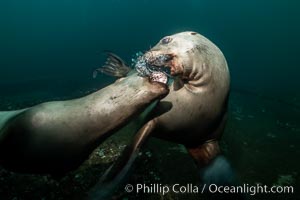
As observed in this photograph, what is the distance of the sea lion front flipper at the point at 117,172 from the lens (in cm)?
326

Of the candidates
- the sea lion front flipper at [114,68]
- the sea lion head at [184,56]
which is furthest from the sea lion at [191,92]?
→ the sea lion front flipper at [114,68]

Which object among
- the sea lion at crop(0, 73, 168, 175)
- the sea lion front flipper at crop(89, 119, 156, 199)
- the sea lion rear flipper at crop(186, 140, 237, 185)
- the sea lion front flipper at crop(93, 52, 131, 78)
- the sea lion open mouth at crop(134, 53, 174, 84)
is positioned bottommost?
the sea lion rear flipper at crop(186, 140, 237, 185)

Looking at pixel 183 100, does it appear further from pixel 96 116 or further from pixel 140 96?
pixel 96 116

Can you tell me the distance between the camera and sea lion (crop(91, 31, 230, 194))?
4.05m

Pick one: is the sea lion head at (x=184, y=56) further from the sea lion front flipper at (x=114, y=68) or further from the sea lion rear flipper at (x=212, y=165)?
the sea lion rear flipper at (x=212, y=165)

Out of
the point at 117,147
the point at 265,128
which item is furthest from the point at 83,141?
the point at 265,128

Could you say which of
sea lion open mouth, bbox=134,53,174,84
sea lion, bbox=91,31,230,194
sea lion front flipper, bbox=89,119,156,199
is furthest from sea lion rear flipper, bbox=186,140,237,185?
sea lion open mouth, bbox=134,53,174,84

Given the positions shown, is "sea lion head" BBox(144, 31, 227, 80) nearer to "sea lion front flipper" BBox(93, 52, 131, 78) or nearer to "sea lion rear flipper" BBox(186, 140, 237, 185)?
"sea lion front flipper" BBox(93, 52, 131, 78)

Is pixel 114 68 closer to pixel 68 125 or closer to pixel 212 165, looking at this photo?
pixel 68 125

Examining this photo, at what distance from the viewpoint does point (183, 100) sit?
4.06 m

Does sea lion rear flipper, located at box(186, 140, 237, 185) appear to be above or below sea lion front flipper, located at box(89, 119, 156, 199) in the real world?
below

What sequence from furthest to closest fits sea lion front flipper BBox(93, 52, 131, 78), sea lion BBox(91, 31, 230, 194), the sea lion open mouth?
sea lion front flipper BBox(93, 52, 131, 78)
sea lion BBox(91, 31, 230, 194)
the sea lion open mouth

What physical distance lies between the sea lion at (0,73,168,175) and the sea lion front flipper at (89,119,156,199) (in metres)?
0.31

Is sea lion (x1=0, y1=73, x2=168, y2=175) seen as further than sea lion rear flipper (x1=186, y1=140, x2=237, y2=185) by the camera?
No
